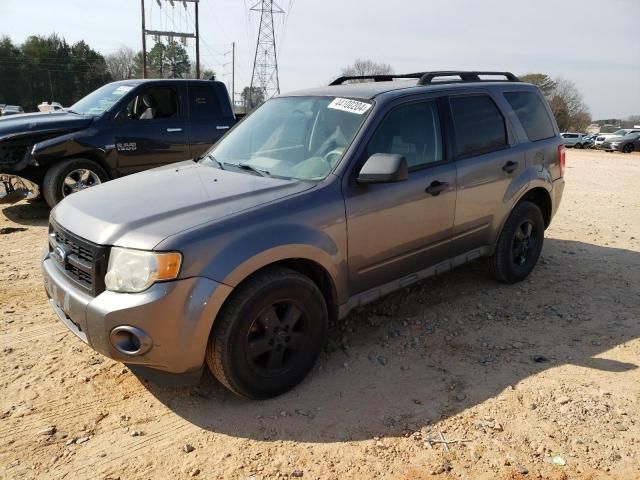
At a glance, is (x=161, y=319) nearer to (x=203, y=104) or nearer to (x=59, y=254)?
(x=59, y=254)

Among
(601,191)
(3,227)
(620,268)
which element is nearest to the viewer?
(620,268)

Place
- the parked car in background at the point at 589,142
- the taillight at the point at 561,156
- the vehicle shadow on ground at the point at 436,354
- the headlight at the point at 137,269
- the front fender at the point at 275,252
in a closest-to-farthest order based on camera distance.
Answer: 1. the headlight at the point at 137,269
2. the front fender at the point at 275,252
3. the vehicle shadow on ground at the point at 436,354
4. the taillight at the point at 561,156
5. the parked car in background at the point at 589,142

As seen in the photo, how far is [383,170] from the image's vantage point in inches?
122

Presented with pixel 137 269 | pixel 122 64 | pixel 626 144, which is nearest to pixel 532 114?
A: pixel 137 269

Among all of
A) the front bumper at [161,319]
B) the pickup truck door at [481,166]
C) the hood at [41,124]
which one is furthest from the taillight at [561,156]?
the hood at [41,124]

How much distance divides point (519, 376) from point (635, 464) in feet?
2.78

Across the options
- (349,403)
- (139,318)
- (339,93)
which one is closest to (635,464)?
(349,403)

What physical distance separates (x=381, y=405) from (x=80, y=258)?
6.21 ft

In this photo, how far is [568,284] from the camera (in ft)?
16.2

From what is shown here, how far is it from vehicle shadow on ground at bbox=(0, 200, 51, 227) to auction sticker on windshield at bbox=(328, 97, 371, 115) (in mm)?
4841

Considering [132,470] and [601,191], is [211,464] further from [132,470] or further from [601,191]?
[601,191]

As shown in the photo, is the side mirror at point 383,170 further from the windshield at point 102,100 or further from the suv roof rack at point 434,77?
the windshield at point 102,100

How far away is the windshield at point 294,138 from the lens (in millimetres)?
3408

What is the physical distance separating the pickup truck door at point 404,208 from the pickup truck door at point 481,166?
0.56ft
